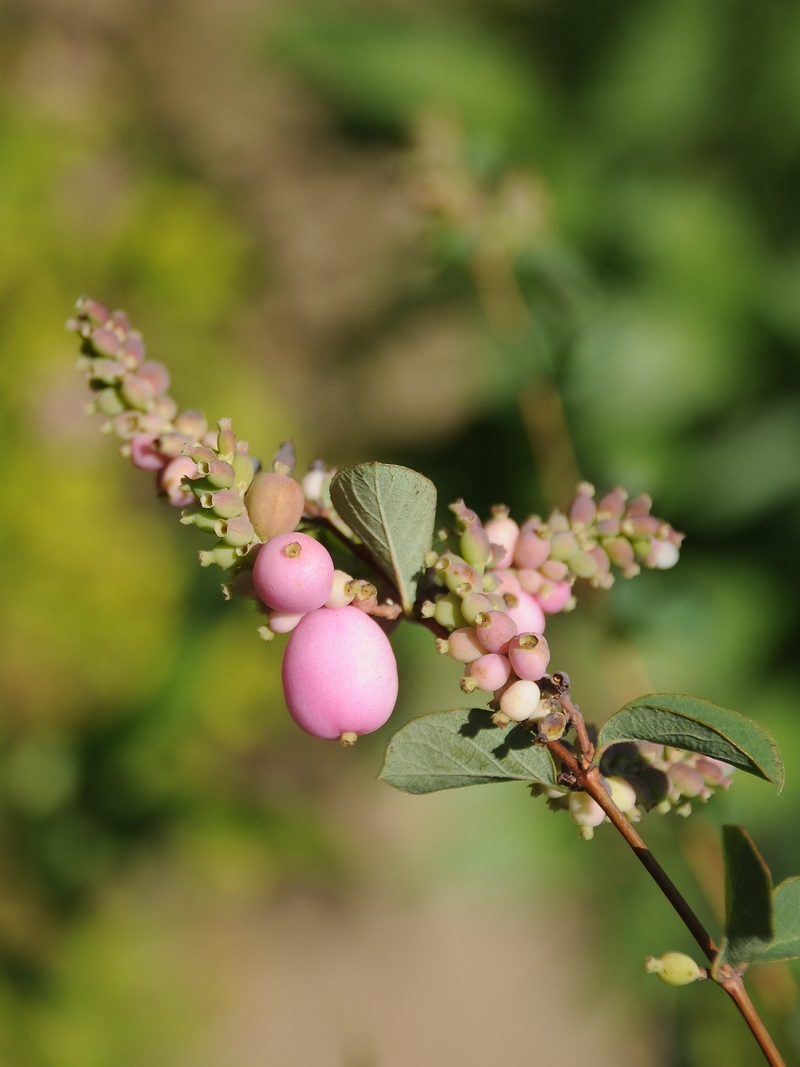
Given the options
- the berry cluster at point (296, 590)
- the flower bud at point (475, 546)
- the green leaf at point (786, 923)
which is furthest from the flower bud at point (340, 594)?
the green leaf at point (786, 923)

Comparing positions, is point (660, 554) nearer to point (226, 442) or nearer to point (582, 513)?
point (582, 513)

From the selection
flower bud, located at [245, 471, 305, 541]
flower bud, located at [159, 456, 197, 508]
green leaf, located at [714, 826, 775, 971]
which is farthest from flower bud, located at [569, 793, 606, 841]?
flower bud, located at [159, 456, 197, 508]

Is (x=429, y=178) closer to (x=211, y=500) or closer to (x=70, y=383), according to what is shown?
(x=211, y=500)

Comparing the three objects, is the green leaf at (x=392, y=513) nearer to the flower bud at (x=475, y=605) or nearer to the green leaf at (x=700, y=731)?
the flower bud at (x=475, y=605)

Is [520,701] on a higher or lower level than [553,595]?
lower

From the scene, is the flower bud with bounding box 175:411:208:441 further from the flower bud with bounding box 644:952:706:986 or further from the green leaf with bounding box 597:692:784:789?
the flower bud with bounding box 644:952:706:986

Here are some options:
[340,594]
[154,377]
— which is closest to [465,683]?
[340,594]

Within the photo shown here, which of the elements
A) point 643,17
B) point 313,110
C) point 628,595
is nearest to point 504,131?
point 643,17
